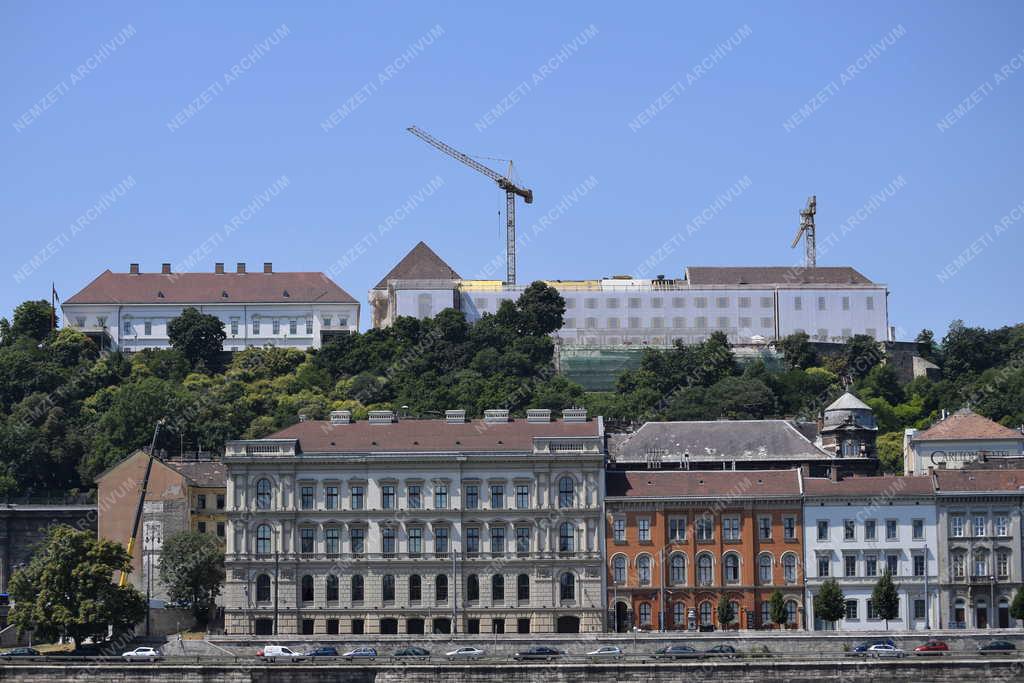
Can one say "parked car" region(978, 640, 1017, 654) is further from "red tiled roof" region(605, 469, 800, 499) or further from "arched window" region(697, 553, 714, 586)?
"arched window" region(697, 553, 714, 586)

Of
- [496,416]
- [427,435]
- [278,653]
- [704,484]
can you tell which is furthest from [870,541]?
[278,653]

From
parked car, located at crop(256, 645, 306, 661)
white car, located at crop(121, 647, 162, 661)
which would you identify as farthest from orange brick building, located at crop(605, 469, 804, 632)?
white car, located at crop(121, 647, 162, 661)

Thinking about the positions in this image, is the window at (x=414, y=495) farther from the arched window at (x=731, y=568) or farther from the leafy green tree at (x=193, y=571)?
the arched window at (x=731, y=568)

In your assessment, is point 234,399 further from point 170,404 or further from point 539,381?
point 539,381

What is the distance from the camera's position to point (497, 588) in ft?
308

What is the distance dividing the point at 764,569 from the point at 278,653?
26129 mm

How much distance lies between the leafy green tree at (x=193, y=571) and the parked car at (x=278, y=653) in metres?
13.2

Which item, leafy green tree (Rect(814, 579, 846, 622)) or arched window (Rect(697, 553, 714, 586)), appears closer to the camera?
leafy green tree (Rect(814, 579, 846, 622))

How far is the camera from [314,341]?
175 meters

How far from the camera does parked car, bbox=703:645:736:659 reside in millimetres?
75875

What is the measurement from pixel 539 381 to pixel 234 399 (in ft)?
83.5

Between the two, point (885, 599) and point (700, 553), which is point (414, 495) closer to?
point (700, 553)

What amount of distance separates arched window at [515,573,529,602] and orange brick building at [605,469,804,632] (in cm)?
404

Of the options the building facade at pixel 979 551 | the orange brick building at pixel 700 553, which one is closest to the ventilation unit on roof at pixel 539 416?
the orange brick building at pixel 700 553
